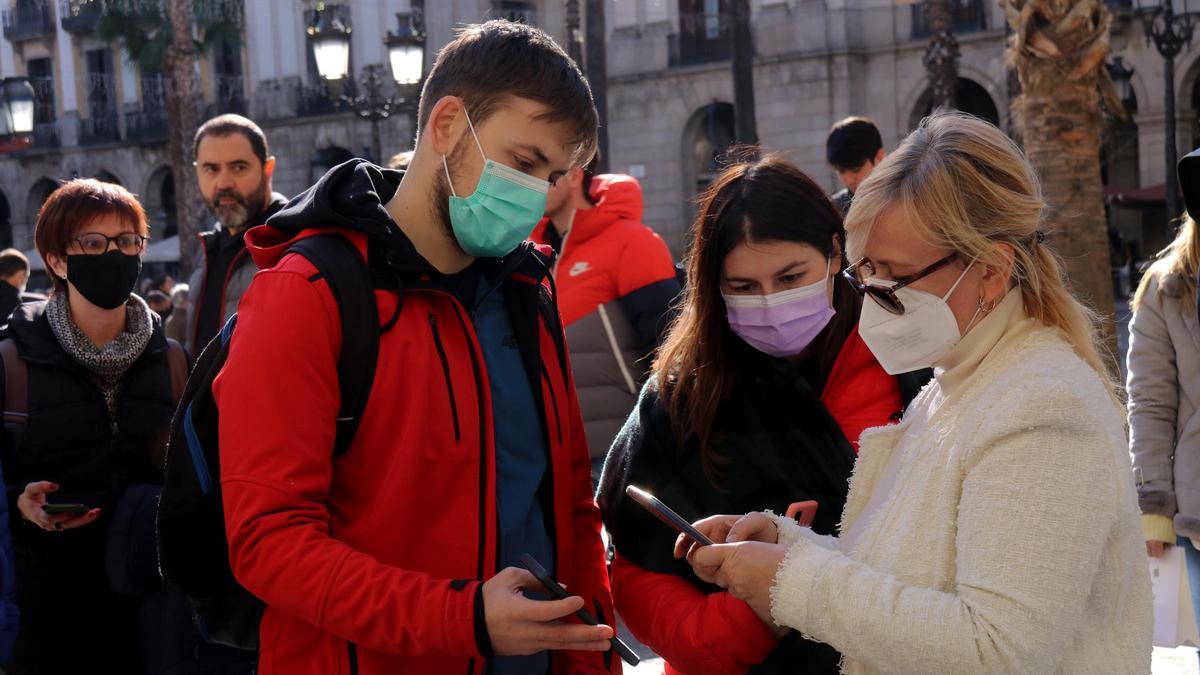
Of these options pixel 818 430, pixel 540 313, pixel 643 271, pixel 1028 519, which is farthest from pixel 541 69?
pixel 643 271

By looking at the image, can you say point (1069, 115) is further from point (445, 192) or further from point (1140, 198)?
point (1140, 198)

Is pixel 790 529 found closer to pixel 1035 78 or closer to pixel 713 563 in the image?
pixel 713 563

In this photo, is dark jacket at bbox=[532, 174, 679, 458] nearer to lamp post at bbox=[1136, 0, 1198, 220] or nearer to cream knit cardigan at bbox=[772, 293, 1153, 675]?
cream knit cardigan at bbox=[772, 293, 1153, 675]

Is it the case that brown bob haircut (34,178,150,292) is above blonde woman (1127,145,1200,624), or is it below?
above

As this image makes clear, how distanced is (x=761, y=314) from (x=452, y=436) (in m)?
0.83

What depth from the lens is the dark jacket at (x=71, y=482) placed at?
3975 mm

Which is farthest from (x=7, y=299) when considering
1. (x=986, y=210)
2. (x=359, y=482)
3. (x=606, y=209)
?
(x=986, y=210)

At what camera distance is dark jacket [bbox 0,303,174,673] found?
13.0ft

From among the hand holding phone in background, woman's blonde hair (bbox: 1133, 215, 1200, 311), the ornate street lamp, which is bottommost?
the hand holding phone in background

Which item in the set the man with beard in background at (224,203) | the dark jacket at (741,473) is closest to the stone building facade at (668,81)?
the man with beard in background at (224,203)

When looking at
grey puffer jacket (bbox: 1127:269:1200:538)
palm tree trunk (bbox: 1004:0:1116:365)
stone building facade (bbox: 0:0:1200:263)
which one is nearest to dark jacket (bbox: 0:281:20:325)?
palm tree trunk (bbox: 1004:0:1116:365)

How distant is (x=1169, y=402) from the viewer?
14.4 ft

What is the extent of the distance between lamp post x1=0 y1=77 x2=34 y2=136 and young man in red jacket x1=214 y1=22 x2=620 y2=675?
1474cm

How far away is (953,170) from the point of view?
6.89 ft
